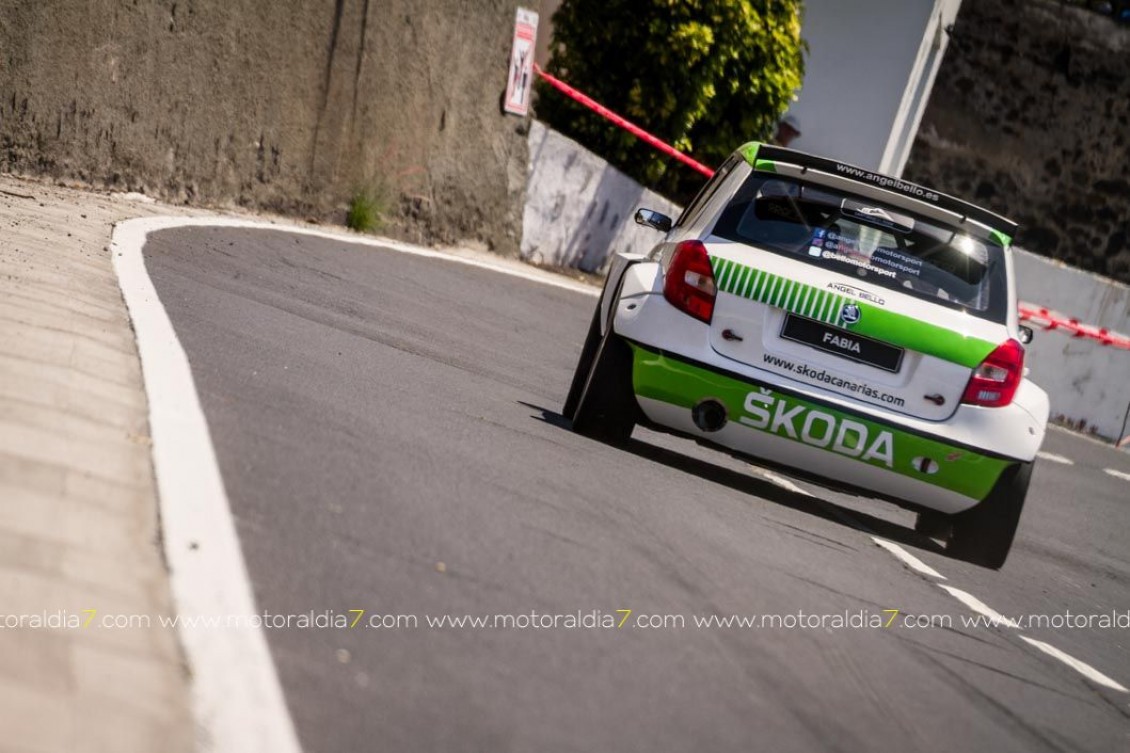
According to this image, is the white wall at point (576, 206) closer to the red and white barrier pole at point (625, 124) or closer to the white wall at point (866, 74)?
the red and white barrier pole at point (625, 124)

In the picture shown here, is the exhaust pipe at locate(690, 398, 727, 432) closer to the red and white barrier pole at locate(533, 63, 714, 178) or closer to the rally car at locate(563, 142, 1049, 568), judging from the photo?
the rally car at locate(563, 142, 1049, 568)

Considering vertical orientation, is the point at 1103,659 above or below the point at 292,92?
below

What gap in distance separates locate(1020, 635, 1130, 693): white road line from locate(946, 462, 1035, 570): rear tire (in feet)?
4.06

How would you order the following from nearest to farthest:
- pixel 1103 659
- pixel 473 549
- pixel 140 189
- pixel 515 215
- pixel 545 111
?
pixel 473 549 → pixel 1103 659 → pixel 140 189 → pixel 515 215 → pixel 545 111

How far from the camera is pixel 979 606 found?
286 inches

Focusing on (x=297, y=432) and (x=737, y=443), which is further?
(x=737, y=443)

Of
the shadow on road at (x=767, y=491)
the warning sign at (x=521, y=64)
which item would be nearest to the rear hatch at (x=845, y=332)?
the shadow on road at (x=767, y=491)

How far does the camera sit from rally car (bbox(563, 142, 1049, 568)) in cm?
793

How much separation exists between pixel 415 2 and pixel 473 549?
39.2 feet

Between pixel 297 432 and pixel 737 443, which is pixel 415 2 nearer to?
pixel 737 443

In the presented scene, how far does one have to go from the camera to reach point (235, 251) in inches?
467

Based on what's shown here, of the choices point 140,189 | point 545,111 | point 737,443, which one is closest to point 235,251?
point 140,189

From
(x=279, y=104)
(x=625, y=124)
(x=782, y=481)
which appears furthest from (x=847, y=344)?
(x=625, y=124)

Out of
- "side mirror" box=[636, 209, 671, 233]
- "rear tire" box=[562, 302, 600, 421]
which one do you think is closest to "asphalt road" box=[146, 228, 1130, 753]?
"rear tire" box=[562, 302, 600, 421]
